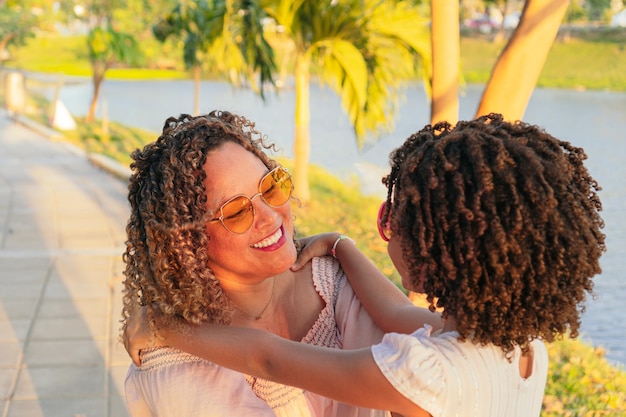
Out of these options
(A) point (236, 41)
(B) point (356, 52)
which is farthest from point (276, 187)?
(A) point (236, 41)

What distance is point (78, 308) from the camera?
5578 mm

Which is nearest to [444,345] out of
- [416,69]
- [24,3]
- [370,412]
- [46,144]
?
[370,412]

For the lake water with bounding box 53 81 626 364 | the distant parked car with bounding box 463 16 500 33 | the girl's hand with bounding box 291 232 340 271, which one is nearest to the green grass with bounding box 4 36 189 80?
the lake water with bounding box 53 81 626 364

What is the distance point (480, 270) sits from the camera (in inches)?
63.1

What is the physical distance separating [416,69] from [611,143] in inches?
317

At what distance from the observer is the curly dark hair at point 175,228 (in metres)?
2.01

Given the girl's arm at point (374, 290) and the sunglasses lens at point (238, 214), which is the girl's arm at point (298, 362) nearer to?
the sunglasses lens at point (238, 214)

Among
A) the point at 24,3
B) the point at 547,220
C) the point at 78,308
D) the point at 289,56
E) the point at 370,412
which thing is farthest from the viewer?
the point at 24,3

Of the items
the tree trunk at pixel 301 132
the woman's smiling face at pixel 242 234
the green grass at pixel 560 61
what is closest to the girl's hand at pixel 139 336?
the woman's smiling face at pixel 242 234

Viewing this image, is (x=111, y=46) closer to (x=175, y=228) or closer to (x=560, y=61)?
(x=175, y=228)

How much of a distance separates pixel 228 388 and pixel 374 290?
0.47 meters

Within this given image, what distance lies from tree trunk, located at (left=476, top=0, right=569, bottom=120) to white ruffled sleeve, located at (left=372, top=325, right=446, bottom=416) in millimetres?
2485

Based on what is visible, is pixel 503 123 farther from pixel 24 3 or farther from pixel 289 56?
pixel 24 3

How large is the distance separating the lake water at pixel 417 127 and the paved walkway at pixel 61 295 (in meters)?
1.67
